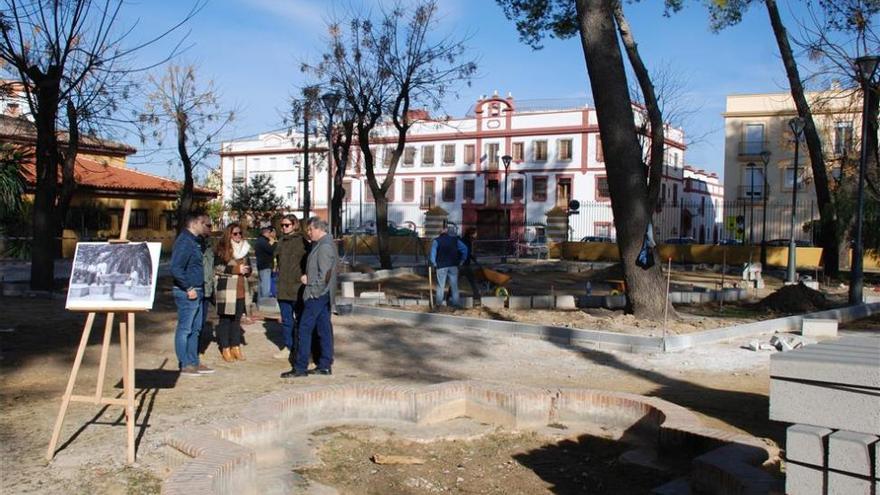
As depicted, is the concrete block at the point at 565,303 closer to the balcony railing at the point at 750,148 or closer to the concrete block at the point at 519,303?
the concrete block at the point at 519,303

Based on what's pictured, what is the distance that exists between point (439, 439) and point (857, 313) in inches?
461

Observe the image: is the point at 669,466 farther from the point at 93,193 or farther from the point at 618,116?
the point at 93,193

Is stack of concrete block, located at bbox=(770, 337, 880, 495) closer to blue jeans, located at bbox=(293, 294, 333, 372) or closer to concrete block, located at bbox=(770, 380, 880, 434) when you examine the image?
concrete block, located at bbox=(770, 380, 880, 434)

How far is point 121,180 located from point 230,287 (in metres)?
33.9

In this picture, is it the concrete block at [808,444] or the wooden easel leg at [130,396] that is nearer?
the concrete block at [808,444]

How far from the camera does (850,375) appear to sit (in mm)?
3416

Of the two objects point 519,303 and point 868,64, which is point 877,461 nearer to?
point 519,303

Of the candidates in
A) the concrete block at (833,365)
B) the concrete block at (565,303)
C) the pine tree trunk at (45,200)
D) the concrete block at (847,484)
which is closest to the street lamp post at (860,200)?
the concrete block at (565,303)

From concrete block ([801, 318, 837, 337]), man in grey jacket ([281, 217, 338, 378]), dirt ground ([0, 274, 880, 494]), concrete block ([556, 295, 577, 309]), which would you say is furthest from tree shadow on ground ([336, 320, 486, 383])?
concrete block ([801, 318, 837, 337])

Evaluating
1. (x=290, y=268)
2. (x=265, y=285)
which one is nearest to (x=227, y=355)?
(x=290, y=268)

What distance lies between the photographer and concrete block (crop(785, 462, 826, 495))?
11.6ft

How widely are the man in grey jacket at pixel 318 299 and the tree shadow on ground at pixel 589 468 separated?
2.76 m

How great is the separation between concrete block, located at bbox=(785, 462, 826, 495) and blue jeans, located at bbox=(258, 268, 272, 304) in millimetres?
10590

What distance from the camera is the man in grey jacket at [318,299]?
7961 millimetres
